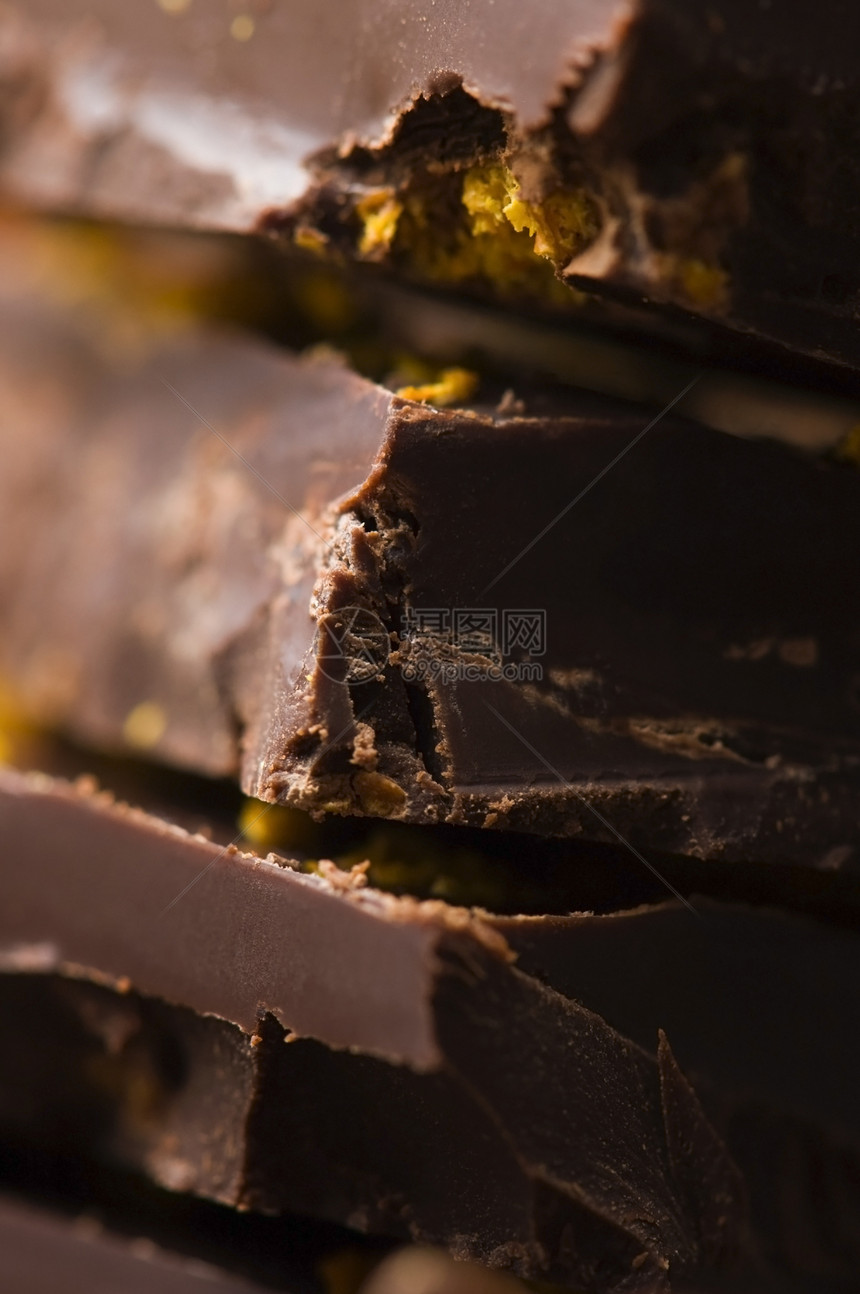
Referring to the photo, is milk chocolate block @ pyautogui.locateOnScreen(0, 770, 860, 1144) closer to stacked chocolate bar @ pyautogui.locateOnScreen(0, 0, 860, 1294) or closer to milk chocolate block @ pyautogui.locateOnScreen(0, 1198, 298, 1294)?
stacked chocolate bar @ pyautogui.locateOnScreen(0, 0, 860, 1294)

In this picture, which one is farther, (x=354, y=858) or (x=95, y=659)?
(x=95, y=659)

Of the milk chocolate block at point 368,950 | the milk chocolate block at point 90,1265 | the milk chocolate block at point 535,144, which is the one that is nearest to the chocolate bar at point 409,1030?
the milk chocolate block at point 368,950

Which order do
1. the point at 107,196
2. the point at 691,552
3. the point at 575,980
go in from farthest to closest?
1. the point at 107,196
2. the point at 691,552
3. the point at 575,980

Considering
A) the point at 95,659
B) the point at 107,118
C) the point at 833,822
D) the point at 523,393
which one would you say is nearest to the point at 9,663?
the point at 95,659

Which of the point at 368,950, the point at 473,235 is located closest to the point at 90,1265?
the point at 368,950

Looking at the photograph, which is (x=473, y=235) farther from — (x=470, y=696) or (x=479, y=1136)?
(x=479, y=1136)

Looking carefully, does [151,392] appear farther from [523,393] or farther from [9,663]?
[523,393]

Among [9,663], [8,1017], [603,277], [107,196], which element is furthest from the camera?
[9,663]

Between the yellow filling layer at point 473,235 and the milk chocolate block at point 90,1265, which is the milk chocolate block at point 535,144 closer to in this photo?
the yellow filling layer at point 473,235
